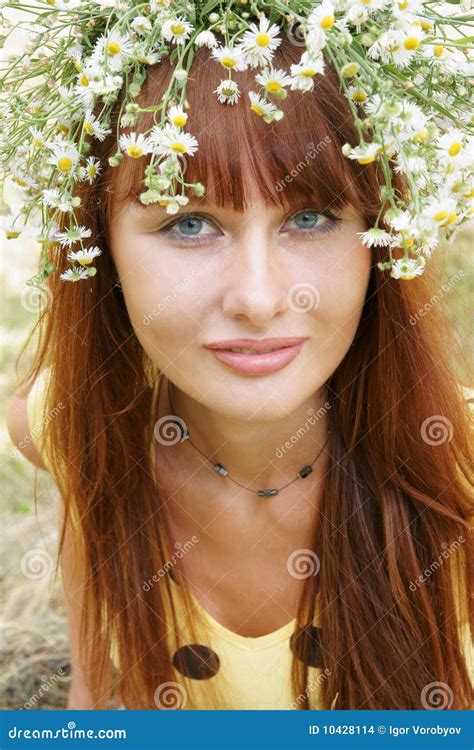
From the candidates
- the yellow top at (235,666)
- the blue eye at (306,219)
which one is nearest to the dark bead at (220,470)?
the yellow top at (235,666)

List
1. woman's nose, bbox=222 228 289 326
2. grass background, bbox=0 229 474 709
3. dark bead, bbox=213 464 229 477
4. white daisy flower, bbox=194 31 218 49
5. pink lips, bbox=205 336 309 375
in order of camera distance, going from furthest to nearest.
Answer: grass background, bbox=0 229 474 709 → dark bead, bbox=213 464 229 477 → pink lips, bbox=205 336 309 375 → woman's nose, bbox=222 228 289 326 → white daisy flower, bbox=194 31 218 49

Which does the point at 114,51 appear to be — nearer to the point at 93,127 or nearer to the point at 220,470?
the point at 93,127

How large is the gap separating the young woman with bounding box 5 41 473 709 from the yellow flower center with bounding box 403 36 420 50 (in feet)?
0.51

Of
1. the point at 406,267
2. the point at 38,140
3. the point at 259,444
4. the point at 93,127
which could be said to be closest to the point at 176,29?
the point at 93,127

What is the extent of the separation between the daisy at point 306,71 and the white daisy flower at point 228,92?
0.40 feet

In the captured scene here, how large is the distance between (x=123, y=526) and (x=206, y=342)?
0.78 meters

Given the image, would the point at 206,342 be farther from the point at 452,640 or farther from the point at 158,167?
the point at 452,640

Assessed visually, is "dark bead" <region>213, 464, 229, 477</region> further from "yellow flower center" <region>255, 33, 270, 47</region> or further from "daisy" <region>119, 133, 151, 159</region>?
"yellow flower center" <region>255, 33, 270, 47</region>

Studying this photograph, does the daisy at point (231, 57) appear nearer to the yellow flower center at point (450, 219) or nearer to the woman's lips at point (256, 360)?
the yellow flower center at point (450, 219)

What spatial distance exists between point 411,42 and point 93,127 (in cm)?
59

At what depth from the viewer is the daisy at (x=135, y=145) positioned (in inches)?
58.5

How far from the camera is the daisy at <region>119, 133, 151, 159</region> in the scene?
1485 mm

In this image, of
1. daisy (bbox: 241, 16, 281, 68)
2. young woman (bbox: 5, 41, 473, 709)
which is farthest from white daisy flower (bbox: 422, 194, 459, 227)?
daisy (bbox: 241, 16, 281, 68)

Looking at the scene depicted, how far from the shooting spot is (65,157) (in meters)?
1.62
